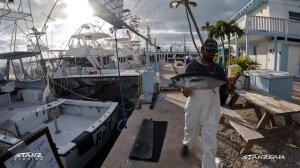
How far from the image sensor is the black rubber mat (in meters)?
3.60

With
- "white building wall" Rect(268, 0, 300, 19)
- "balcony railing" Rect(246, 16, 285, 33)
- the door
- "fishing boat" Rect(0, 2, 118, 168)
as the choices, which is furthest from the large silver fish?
"white building wall" Rect(268, 0, 300, 19)

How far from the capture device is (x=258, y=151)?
12.2ft

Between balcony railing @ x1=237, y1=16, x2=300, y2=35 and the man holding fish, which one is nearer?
the man holding fish

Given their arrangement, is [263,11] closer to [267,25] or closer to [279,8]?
[279,8]

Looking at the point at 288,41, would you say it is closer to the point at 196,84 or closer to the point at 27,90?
the point at 196,84

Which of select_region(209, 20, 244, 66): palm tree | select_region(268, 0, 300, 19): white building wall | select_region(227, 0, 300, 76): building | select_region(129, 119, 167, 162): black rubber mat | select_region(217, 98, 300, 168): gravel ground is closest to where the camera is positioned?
select_region(217, 98, 300, 168): gravel ground

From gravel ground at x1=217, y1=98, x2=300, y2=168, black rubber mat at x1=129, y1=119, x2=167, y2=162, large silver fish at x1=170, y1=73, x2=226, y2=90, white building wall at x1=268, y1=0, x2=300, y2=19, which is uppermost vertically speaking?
white building wall at x1=268, y1=0, x2=300, y2=19

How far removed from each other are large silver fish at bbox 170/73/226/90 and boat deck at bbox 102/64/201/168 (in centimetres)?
123

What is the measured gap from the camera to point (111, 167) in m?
3.30

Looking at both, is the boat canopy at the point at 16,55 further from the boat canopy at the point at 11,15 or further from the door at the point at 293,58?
the door at the point at 293,58

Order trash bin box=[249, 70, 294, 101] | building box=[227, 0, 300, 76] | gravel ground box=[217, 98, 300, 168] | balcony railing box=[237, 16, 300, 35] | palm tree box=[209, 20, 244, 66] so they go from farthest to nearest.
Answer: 1. palm tree box=[209, 20, 244, 66]
2. balcony railing box=[237, 16, 300, 35]
3. building box=[227, 0, 300, 76]
4. trash bin box=[249, 70, 294, 101]
5. gravel ground box=[217, 98, 300, 168]

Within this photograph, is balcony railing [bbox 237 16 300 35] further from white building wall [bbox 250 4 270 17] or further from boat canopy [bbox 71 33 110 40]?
boat canopy [bbox 71 33 110 40]

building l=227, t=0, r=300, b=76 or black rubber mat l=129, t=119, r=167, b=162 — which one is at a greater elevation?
building l=227, t=0, r=300, b=76

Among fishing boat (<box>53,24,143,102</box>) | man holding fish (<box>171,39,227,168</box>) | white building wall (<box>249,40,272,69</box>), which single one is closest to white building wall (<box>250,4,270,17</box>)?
white building wall (<box>249,40,272,69</box>)
